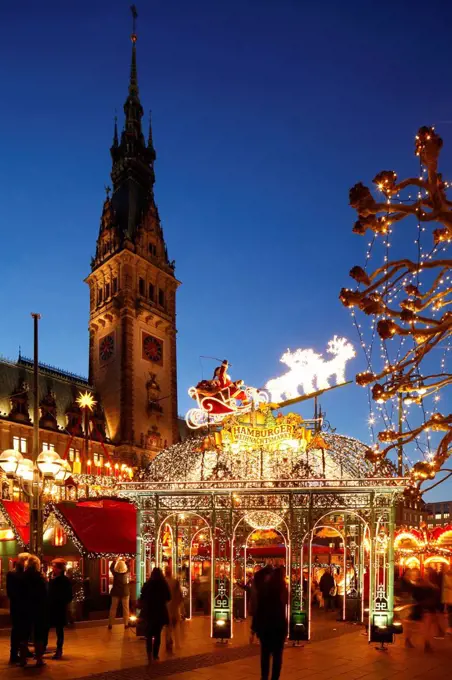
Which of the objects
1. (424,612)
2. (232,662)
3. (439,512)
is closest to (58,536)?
(232,662)

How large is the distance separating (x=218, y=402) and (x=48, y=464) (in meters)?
4.67

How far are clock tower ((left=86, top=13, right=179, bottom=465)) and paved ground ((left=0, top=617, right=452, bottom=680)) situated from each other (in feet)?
137

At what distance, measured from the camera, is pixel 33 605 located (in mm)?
11984

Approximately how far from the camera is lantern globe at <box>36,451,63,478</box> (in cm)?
1605

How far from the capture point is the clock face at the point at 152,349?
2420 inches

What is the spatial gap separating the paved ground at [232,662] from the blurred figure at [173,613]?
24 centimetres

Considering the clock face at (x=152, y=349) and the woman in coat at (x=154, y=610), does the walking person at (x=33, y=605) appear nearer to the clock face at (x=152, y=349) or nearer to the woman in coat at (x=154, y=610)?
the woman in coat at (x=154, y=610)

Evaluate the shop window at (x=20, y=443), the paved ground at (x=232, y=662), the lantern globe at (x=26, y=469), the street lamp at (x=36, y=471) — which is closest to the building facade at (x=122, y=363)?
the shop window at (x=20, y=443)

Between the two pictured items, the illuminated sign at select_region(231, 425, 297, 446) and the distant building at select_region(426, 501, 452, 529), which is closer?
the illuminated sign at select_region(231, 425, 297, 446)

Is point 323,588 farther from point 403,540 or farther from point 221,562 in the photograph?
point 221,562

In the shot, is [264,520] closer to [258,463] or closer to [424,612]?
[258,463]

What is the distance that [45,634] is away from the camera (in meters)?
12.5

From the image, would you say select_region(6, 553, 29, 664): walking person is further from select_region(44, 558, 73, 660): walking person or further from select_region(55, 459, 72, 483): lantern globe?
select_region(55, 459, 72, 483): lantern globe

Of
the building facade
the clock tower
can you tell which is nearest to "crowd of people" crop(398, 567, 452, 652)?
the building facade
